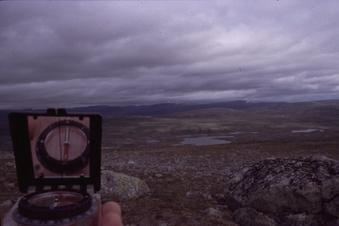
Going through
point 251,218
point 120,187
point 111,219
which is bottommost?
point 251,218

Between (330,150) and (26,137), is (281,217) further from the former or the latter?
(330,150)

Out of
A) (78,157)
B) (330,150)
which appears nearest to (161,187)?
(78,157)

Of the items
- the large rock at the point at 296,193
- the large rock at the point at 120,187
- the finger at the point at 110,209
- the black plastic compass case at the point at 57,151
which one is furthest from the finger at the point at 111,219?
the large rock at the point at 120,187

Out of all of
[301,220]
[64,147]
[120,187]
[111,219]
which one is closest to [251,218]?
[301,220]

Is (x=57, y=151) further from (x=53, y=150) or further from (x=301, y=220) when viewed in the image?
(x=301, y=220)

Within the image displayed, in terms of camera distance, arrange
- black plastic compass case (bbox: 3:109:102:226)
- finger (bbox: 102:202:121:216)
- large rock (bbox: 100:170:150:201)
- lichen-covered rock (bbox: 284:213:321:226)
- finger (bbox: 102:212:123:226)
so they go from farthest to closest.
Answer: large rock (bbox: 100:170:150:201), lichen-covered rock (bbox: 284:213:321:226), black plastic compass case (bbox: 3:109:102:226), finger (bbox: 102:202:121:216), finger (bbox: 102:212:123:226)

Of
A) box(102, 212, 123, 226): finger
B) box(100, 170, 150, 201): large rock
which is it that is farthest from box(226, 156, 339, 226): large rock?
box(102, 212, 123, 226): finger

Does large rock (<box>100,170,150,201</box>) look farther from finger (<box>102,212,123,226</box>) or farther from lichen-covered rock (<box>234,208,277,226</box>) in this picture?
finger (<box>102,212,123,226</box>)
